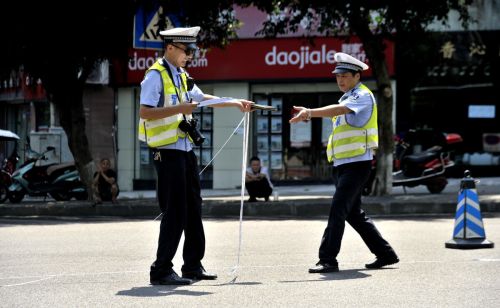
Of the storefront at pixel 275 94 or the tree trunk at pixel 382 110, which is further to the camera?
the storefront at pixel 275 94

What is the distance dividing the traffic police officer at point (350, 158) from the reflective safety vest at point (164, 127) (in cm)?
131

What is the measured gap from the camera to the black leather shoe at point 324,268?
28.9 feet

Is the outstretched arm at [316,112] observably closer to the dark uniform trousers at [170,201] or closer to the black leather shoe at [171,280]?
the dark uniform trousers at [170,201]

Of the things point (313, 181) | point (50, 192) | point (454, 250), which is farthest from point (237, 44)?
point (454, 250)

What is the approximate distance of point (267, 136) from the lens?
82.2ft

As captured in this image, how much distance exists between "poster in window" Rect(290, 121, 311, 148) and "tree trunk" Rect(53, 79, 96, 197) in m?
6.00

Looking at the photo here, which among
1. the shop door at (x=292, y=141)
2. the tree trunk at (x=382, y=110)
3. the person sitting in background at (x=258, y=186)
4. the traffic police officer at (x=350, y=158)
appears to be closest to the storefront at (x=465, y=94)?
the shop door at (x=292, y=141)

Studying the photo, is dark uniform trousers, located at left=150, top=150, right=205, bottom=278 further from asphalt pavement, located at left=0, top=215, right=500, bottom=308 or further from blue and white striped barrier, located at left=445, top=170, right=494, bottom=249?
blue and white striped barrier, located at left=445, top=170, right=494, bottom=249

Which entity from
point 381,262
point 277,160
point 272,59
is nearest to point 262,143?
point 277,160

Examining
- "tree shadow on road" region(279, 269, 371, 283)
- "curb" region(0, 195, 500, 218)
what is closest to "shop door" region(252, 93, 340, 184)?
"curb" region(0, 195, 500, 218)

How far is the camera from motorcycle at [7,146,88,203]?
72.9ft

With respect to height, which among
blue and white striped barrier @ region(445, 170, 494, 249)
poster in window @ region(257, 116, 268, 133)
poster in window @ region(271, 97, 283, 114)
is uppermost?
poster in window @ region(271, 97, 283, 114)

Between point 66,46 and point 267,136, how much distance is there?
699cm

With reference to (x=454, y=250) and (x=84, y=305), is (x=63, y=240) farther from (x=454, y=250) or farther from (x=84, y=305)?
(x=84, y=305)
